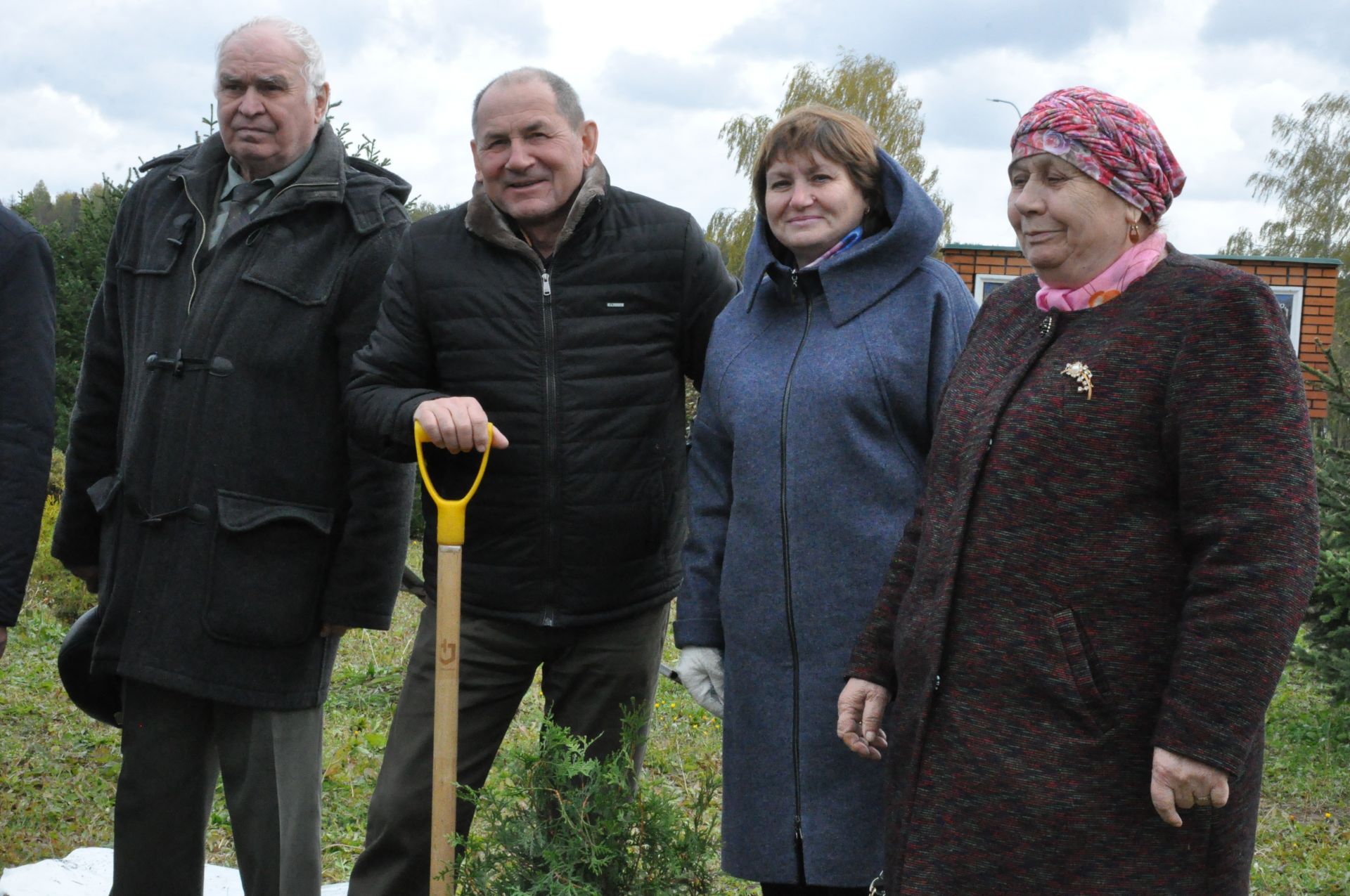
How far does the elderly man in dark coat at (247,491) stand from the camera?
118 inches

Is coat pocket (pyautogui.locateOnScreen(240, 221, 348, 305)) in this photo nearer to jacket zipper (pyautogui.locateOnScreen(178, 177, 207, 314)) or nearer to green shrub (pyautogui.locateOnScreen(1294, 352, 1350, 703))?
jacket zipper (pyautogui.locateOnScreen(178, 177, 207, 314))

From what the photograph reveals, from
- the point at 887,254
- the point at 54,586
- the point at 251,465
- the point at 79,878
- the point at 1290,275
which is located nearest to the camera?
the point at 887,254

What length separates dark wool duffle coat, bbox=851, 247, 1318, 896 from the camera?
1899 mm

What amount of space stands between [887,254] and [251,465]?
4.90ft

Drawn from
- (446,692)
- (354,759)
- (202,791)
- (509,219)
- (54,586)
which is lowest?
(354,759)

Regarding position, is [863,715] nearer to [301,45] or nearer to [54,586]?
[301,45]

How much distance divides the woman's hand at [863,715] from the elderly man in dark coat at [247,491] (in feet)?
3.89

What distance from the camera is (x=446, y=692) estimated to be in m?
2.60

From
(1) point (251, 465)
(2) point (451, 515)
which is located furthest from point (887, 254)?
(1) point (251, 465)

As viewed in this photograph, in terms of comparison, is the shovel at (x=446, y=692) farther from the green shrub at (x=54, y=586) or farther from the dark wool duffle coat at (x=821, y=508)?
the green shrub at (x=54, y=586)

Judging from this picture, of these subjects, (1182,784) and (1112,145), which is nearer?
(1182,784)

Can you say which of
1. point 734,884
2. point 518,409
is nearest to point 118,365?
point 518,409

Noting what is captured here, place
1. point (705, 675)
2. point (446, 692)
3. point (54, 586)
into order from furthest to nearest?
point (54, 586) < point (705, 675) < point (446, 692)

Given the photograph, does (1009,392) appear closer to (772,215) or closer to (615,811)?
(772,215)
